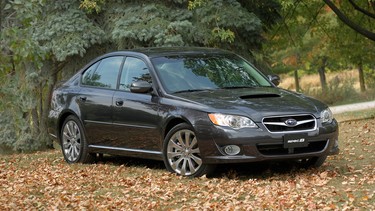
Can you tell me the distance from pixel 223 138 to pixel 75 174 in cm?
246

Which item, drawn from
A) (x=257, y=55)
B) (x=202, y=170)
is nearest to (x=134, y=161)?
(x=202, y=170)

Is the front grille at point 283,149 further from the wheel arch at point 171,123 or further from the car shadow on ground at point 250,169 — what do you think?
the wheel arch at point 171,123

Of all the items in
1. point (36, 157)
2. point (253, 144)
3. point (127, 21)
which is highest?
point (127, 21)

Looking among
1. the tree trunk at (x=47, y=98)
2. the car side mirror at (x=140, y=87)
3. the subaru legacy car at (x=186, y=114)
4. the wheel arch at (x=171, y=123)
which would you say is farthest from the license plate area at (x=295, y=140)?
the tree trunk at (x=47, y=98)

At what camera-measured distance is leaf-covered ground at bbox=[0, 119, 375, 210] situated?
795cm

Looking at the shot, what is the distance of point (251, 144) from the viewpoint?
926 cm

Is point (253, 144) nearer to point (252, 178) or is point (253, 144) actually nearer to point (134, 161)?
point (252, 178)

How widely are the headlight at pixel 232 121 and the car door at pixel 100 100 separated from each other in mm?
2160

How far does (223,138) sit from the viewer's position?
934cm

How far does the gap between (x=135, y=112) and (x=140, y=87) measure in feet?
1.34

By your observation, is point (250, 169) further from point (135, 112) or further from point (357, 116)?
point (357, 116)

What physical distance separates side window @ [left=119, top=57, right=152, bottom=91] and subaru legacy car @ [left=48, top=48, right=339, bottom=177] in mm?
16

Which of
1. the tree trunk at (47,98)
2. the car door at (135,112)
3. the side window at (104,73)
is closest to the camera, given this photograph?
the car door at (135,112)

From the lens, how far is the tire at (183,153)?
9.66m
